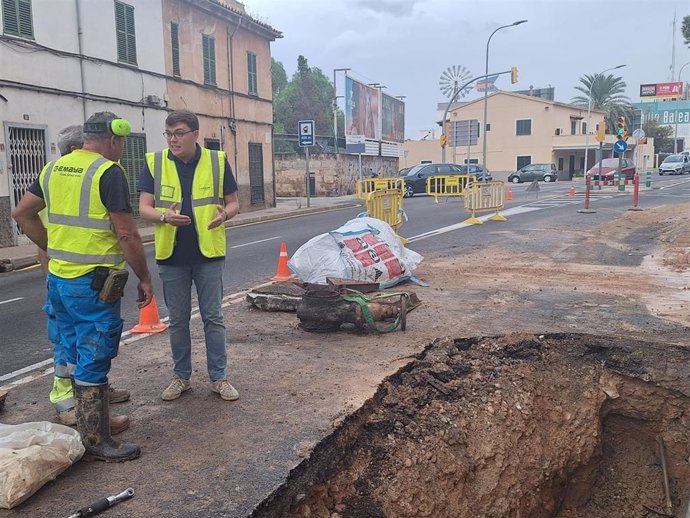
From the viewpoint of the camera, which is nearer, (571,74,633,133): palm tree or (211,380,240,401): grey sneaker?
(211,380,240,401): grey sneaker

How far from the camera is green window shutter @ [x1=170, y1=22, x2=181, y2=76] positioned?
1933 centimetres

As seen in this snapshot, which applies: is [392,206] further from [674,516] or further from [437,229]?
[674,516]

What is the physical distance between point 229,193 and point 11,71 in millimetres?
11928

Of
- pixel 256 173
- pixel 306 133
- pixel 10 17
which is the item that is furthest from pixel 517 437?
pixel 256 173

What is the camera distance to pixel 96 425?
3352 millimetres

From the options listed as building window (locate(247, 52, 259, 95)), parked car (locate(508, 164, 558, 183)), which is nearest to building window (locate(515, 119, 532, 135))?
parked car (locate(508, 164, 558, 183))

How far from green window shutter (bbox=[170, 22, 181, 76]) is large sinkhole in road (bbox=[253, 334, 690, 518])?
1694 cm

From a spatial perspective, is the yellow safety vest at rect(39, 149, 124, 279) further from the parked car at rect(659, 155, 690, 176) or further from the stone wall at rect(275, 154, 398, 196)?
the parked car at rect(659, 155, 690, 176)

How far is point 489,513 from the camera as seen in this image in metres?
4.03

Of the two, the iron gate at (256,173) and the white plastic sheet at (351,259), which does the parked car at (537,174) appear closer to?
the iron gate at (256,173)

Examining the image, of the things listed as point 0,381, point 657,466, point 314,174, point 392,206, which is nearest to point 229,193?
point 0,381

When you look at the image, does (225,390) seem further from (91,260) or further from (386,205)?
(386,205)

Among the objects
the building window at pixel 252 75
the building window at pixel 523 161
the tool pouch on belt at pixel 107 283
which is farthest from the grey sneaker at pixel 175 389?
the building window at pixel 523 161

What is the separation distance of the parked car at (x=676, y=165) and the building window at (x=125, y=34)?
44.9 metres
